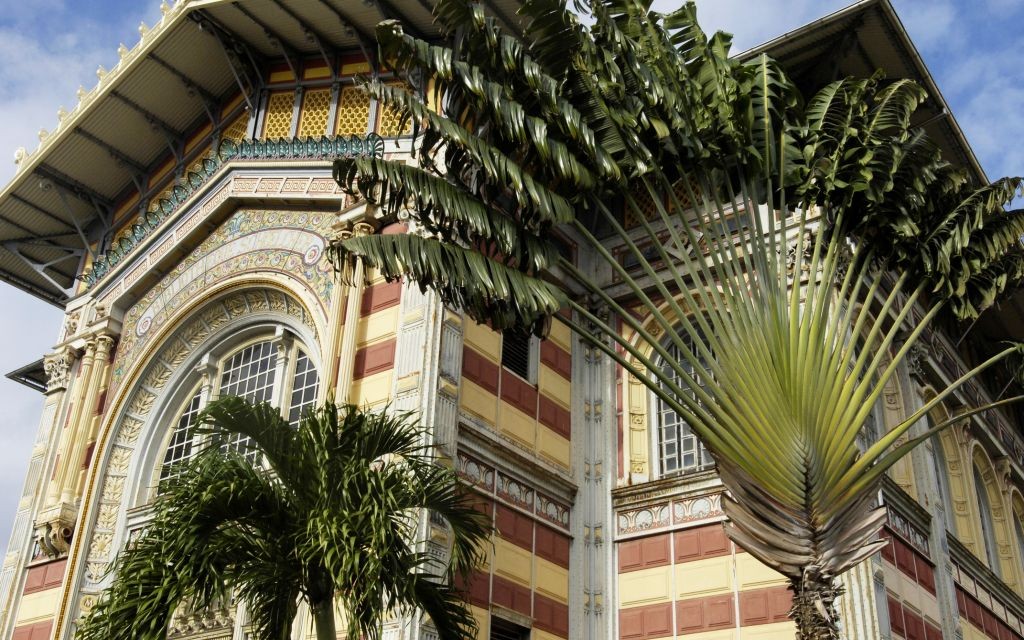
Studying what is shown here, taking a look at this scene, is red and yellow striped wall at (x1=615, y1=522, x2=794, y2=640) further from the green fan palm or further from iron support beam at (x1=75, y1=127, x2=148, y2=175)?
iron support beam at (x1=75, y1=127, x2=148, y2=175)

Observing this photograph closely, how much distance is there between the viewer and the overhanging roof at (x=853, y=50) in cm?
1884

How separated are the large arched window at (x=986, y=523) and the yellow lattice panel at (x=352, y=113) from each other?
15152mm

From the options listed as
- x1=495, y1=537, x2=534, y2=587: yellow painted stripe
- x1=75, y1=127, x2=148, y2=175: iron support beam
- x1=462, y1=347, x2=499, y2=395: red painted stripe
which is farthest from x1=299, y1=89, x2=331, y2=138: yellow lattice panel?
x1=495, y1=537, x2=534, y2=587: yellow painted stripe

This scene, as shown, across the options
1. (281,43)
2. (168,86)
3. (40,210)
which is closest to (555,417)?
(281,43)

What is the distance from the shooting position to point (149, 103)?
76.7ft

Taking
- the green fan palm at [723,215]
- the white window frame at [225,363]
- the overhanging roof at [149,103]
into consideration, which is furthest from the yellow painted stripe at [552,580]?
the overhanging roof at [149,103]

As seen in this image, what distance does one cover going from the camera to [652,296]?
20156mm

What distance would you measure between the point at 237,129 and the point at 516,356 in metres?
8.53

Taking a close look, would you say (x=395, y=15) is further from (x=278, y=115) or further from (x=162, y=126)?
(x=162, y=126)

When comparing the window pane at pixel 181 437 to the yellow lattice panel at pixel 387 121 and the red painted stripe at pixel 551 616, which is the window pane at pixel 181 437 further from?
the red painted stripe at pixel 551 616

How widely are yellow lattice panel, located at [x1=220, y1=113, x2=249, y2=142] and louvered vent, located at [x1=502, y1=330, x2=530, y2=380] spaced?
798 centimetres

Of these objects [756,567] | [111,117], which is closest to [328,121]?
[111,117]

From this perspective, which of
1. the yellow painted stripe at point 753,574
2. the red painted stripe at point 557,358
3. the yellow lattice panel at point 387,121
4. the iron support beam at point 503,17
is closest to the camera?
the yellow painted stripe at point 753,574

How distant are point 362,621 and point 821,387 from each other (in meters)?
5.11
